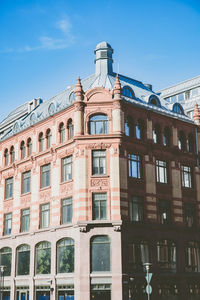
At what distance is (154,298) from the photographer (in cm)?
3538

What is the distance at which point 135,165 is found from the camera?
38000 millimetres

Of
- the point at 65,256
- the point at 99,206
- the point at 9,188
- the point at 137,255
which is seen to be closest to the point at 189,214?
the point at 137,255

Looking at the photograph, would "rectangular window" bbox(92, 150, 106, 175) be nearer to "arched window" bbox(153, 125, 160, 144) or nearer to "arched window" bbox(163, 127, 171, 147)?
"arched window" bbox(153, 125, 160, 144)

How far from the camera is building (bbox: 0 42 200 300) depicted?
114ft

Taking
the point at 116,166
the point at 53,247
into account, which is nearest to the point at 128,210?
the point at 116,166

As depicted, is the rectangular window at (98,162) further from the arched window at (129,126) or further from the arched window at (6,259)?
the arched window at (6,259)

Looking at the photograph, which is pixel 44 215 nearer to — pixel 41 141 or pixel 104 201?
pixel 104 201

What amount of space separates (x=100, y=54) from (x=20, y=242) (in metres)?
21.4

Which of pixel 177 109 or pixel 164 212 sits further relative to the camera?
pixel 177 109

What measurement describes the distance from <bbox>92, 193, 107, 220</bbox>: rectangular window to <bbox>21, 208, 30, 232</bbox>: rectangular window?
9.36 meters

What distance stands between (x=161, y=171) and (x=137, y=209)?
5.19 m

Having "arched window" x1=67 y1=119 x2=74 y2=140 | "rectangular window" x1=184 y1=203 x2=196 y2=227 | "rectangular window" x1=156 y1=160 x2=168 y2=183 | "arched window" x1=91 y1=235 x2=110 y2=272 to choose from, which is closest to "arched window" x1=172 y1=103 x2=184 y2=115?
"rectangular window" x1=156 y1=160 x2=168 y2=183

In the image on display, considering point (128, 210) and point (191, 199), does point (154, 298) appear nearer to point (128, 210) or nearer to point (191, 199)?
point (128, 210)

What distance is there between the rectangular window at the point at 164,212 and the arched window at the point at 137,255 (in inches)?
125
